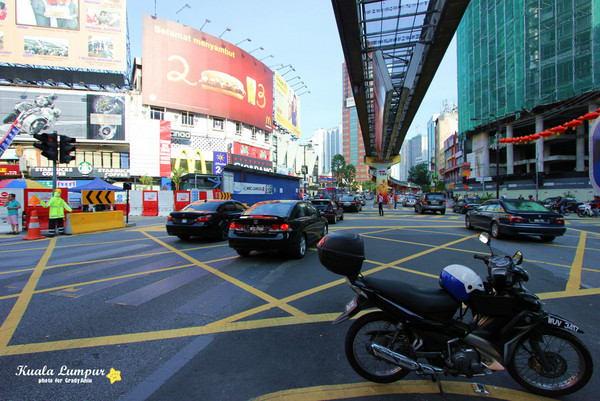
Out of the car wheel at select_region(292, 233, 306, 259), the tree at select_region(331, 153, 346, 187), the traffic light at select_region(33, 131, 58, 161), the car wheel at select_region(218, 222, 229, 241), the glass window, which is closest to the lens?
the car wheel at select_region(292, 233, 306, 259)

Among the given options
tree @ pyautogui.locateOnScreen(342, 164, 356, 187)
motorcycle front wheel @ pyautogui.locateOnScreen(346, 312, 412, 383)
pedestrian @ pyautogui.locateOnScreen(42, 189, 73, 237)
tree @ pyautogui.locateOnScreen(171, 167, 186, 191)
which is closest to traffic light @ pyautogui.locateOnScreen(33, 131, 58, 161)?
pedestrian @ pyautogui.locateOnScreen(42, 189, 73, 237)

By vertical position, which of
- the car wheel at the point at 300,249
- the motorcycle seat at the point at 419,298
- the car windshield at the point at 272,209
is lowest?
the car wheel at the point at 300,249

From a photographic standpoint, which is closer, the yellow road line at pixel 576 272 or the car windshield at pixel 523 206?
the yellow road line at pixel 576 272

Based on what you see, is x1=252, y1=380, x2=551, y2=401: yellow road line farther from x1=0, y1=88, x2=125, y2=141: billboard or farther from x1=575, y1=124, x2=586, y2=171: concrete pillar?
x1=575, y1=124, x2=586, y2=171: concrete pillar

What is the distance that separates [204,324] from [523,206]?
36.0 feet

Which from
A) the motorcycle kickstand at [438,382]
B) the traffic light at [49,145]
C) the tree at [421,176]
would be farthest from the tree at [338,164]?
the motorcycle kickstand at [438,382]

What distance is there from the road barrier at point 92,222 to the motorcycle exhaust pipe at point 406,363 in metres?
13.4

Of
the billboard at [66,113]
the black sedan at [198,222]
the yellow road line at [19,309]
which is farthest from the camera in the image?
the billboard at [66,113]

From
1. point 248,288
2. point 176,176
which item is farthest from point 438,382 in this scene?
point 176,176

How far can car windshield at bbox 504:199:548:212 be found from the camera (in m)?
9.85

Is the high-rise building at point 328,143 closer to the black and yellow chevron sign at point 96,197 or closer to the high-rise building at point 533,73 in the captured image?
the high-rise building at point 533,73

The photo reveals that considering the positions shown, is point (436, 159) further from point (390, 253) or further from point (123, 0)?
point (390, 253)

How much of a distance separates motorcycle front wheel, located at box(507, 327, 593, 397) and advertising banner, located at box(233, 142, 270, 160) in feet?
163

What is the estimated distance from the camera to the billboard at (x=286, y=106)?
6425cm
